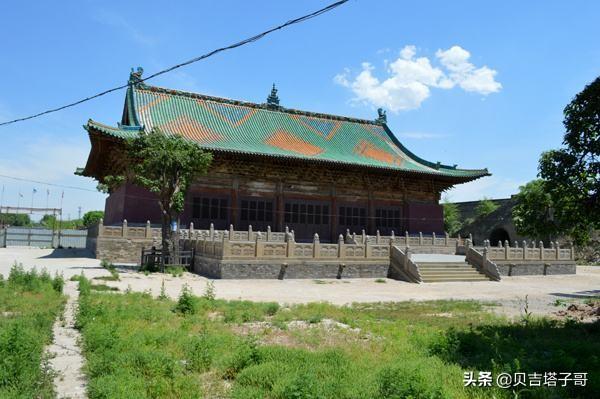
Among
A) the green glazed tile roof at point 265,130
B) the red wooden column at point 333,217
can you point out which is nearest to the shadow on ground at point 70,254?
the green glazed tile roof at point 265,130

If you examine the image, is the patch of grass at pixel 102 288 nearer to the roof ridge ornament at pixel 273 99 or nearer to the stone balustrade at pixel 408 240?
the stone balustrade at pixel 408 240

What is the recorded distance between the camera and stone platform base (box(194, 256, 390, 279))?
1711cm

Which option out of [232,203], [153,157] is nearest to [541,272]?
[232,203]

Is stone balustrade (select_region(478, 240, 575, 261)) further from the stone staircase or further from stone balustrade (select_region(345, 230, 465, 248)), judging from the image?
stone balustrade (select_region(345, 230, 465, 248))

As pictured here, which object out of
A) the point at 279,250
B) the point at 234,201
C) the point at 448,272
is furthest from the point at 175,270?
the point at 448,272

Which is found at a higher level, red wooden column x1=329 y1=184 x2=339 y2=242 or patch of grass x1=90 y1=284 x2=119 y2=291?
red wooden column x1=329 y1=184 x2=339 y2=242

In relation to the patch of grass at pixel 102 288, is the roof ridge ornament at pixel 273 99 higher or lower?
higher

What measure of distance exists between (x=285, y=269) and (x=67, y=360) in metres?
12.8

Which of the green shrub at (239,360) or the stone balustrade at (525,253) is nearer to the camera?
the green shrub at (239,360)

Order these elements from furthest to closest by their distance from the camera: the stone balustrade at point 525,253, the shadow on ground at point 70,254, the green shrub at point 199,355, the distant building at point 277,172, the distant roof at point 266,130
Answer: the distant roof at point 266,130 < the distant building at point 277,172 < the shadow on ground at point 70,254 < the stone balustrade at point 525,253 < the green shrub at point 199,355

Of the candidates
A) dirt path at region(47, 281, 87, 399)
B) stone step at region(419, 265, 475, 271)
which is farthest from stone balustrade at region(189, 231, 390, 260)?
dirt path at region(47, 281, 87, 399)

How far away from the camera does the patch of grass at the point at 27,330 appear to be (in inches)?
168

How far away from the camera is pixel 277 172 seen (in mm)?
25891

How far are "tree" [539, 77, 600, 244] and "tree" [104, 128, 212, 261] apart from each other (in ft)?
44.9
